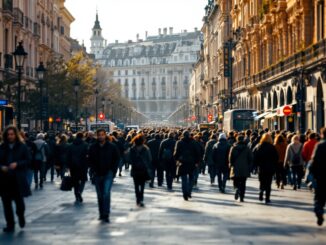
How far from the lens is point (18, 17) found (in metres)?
56.3

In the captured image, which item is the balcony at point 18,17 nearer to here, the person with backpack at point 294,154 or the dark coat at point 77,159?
the person with backpack at point 294,154

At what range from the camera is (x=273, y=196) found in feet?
72.4

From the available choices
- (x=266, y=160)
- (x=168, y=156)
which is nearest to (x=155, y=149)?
(x=168, y=156)

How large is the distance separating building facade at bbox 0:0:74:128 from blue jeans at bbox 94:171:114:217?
22620mm

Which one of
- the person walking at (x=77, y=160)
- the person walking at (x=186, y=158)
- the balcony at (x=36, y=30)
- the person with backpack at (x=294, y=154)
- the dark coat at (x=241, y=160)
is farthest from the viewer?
the balcony at (x=36, y=30)

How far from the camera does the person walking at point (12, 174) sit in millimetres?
14227

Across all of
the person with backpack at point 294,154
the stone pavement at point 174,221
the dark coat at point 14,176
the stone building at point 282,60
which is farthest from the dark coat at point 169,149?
the stone building at point 282,60

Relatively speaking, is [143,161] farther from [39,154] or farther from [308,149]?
[39,154]

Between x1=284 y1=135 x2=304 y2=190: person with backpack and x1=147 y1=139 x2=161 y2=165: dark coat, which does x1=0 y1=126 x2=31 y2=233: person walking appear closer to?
x1=284 y1=135 x2=304 y2=190: person with backpack

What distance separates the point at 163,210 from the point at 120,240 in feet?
16.9

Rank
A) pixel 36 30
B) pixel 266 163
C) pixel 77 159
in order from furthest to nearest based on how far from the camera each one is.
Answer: pixel 36 30 < pixel 77 159 < pixel 266 163

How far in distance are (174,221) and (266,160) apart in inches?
181

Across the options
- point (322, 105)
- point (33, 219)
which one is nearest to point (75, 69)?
point (322, 105)

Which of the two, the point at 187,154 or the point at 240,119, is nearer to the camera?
the point at 187,154
